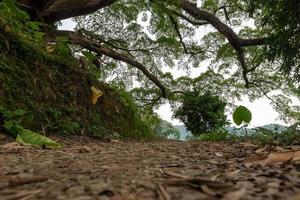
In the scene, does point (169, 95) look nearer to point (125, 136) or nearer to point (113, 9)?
point (113, 9)

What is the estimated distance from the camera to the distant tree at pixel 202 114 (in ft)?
38.7

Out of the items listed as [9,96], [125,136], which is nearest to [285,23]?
[125,136]

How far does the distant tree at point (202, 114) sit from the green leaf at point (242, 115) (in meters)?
6.07

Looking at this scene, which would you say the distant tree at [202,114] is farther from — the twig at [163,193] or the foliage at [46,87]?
the twig at [163,193]

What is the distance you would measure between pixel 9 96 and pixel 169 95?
11.2 meters

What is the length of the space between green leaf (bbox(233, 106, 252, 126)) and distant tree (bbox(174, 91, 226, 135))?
607cm

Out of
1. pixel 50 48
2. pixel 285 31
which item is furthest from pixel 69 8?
pixel 285 31

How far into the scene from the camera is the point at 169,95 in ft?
50.4

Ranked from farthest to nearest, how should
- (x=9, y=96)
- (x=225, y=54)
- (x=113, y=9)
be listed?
(x=225, y=54), (x=113, y=9), (x=9, y=96)

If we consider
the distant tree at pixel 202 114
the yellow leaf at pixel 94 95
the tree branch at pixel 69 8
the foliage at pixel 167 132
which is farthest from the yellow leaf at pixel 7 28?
the foliage at pixel 167 132

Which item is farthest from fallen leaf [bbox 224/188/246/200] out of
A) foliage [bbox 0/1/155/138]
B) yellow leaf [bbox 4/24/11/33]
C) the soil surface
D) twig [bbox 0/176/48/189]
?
yellow leaf [bbox 4/24/11/33]

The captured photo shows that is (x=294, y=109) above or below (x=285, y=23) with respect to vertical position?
above

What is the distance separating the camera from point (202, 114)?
470 inches

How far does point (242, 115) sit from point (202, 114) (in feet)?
21.7
